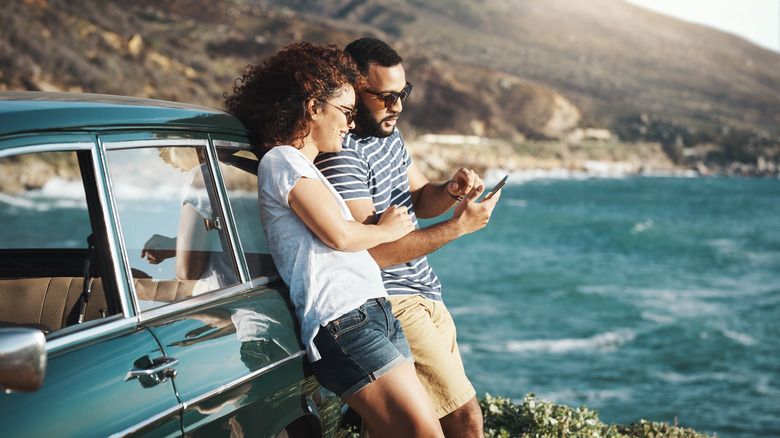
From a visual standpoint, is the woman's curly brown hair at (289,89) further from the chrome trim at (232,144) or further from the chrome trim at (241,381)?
the chrome trim at (241,381)

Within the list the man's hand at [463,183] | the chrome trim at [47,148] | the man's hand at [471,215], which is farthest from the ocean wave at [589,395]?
the chrome trim at [47,148]

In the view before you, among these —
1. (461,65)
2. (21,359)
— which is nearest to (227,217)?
(21,359)

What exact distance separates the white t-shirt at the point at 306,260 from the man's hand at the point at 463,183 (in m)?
0.83

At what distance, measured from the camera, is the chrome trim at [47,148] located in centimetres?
183

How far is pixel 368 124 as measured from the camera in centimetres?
308

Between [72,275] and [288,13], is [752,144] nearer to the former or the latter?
[288,13]

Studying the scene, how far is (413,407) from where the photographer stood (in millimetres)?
2414

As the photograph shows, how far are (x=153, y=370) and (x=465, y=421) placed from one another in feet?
4.74

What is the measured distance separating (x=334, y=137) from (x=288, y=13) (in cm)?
8916

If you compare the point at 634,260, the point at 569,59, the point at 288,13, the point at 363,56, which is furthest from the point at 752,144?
the point at 363,56

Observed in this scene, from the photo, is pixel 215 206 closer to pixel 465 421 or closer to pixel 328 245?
pixel 328 245

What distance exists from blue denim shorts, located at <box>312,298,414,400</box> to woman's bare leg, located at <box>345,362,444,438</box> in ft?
0.10

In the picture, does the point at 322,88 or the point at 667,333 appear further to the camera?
the point at 667,333

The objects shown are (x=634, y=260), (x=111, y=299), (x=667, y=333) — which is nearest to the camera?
(x=111, y=299)
